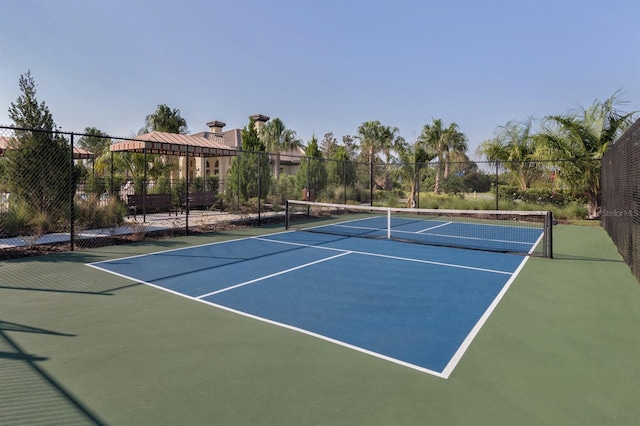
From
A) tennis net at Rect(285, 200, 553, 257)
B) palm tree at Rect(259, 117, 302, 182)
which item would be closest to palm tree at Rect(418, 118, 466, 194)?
palm tree at Rect(259, 117, 302, 182)

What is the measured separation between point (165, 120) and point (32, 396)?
29549mm

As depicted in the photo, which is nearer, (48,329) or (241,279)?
(48,329)

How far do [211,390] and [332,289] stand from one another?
3157 millimetres

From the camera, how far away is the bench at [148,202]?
1428 cm

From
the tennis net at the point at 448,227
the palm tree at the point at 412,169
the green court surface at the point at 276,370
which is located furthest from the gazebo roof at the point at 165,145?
the green court surface at the point at 276,370

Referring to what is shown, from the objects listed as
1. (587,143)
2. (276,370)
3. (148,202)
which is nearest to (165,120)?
(148,202)

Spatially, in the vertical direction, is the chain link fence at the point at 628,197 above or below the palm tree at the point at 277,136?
below

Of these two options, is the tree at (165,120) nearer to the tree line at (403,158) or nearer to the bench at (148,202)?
the tree line at (403,158)

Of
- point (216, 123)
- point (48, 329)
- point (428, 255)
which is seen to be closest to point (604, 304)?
point (428, 255)

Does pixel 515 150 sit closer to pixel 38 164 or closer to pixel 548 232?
pixel 548 232

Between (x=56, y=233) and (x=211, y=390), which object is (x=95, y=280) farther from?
(x=56, y=233)

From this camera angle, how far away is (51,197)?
1076 cm

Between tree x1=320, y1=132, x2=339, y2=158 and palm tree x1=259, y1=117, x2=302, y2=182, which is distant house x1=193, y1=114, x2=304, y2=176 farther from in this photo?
tree x1=320, y1=132, x2=339, y2=158

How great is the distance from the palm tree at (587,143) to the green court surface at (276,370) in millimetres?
12436
